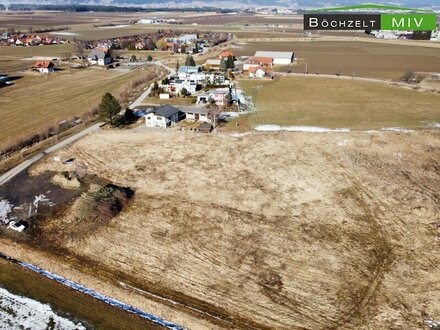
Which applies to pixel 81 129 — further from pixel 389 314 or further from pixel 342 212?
pixel 389 314

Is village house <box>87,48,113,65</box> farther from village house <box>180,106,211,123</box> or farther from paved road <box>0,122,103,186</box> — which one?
village house <box>180,106,211,123</box>

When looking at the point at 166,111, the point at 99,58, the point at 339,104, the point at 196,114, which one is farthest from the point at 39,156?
the point at 99,58

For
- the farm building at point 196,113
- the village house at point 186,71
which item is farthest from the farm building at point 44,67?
the farm building at point 196,113

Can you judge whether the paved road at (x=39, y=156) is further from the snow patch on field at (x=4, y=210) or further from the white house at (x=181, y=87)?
the white house at (x=181, y=87)

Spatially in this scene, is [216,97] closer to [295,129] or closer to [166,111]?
[166,111]

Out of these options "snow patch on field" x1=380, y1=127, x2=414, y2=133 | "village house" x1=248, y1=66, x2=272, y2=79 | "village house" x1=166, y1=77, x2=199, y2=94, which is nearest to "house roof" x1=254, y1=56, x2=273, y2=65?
"village house" x1=248, y1=66, x2=272, y2=79

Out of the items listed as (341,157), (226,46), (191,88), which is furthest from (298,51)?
(341,157)
